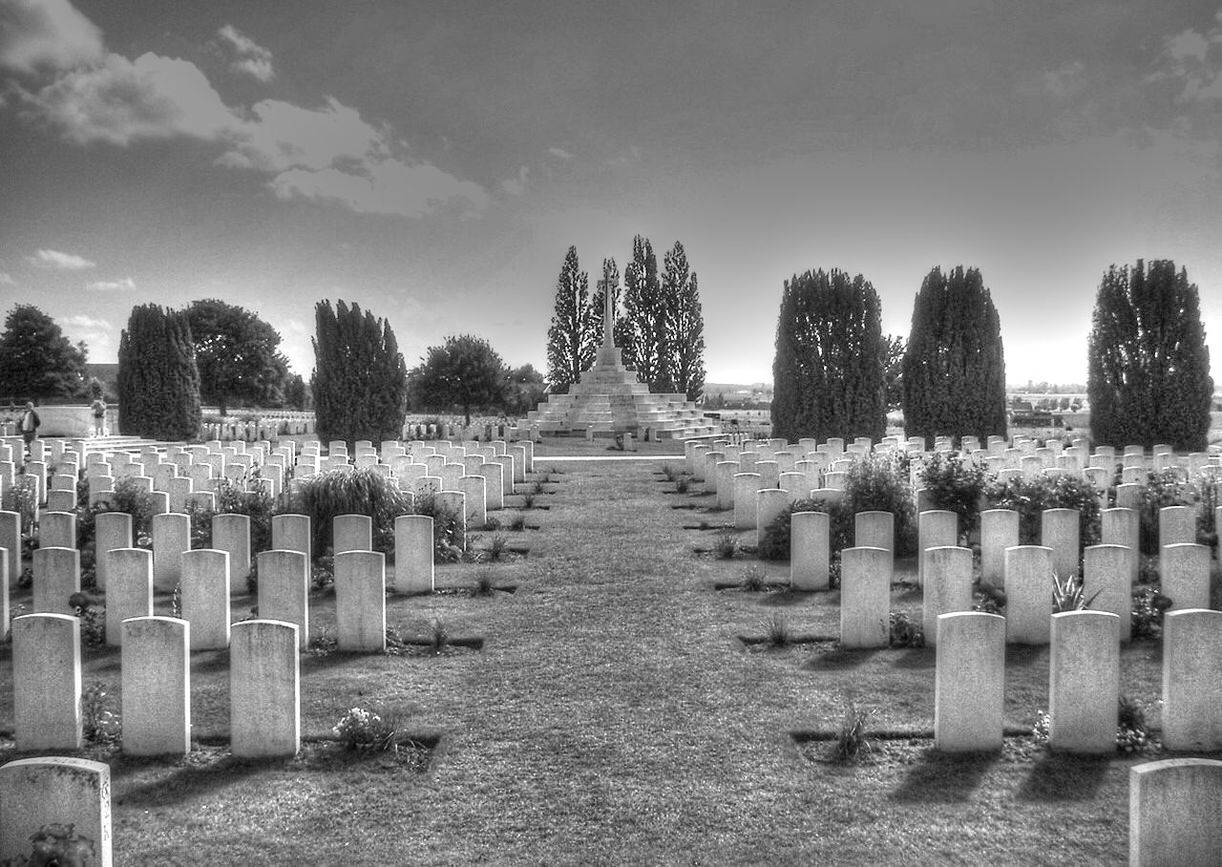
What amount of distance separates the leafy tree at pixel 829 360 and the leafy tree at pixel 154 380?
25.1 meters

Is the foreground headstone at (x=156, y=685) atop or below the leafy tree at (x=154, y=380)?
below

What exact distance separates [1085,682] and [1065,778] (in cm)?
62

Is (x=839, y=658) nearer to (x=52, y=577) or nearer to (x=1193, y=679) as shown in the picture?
(x=1193, y=679)

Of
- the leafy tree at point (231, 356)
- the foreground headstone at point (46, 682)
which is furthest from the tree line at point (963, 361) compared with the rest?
the leafy tree at point (231, 356)

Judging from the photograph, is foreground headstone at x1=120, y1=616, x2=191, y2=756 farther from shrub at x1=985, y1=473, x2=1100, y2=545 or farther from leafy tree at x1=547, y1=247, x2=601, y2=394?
leafy tree at x1=547, y1=247, x2=601, y2=394

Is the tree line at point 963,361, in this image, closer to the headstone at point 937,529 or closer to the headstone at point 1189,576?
the headstone at point 937,529

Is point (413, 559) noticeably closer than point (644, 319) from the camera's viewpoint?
Yes

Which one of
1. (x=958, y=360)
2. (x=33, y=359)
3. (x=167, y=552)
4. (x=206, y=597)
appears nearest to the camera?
(x=206, y=597)

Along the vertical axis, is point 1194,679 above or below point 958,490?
below

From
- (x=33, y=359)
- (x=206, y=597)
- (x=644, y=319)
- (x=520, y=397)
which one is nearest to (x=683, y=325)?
(x=644, y=319)

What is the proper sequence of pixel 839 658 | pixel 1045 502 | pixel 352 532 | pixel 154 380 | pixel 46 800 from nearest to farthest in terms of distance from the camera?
pixel 46 800 → pixel 839 658 → pixel 352 532 → pixel 1045 502 → pixel 154 380

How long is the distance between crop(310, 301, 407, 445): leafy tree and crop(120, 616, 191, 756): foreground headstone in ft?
80.4

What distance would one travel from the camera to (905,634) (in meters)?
7.56

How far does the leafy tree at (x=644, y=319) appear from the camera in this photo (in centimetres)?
5741
